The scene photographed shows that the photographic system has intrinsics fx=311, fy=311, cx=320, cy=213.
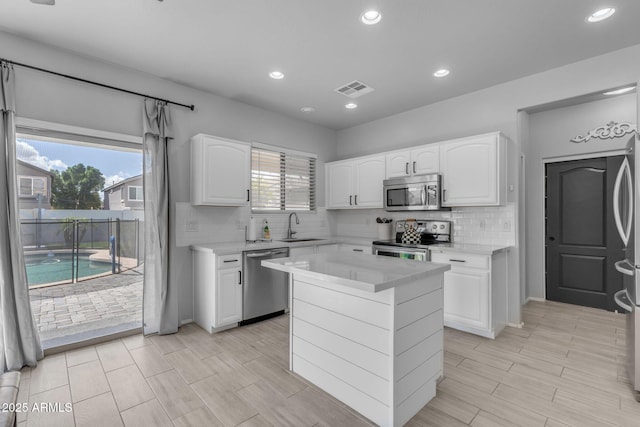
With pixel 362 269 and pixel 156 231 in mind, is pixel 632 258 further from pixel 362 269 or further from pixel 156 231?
pixel 156 231

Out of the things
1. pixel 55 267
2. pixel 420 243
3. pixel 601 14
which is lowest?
pixel 55 267

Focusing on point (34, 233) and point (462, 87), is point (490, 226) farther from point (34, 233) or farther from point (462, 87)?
point (34, 233)

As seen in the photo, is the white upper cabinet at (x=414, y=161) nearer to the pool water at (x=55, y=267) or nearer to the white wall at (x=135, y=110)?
the white wall at (x=135, y=110)

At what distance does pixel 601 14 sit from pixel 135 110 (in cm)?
424

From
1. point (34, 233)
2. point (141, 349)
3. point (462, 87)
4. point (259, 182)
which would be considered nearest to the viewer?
point (34, 233)

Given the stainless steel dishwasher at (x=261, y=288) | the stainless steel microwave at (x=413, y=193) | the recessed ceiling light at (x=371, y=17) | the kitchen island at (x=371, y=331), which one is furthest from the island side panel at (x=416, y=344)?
the stainless steel dishwasher at (x=261, y=288)

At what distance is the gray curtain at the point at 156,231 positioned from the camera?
10.8ft

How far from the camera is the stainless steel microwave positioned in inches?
153

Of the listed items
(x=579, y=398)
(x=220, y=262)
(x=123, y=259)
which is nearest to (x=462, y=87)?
(x=579, y=398)

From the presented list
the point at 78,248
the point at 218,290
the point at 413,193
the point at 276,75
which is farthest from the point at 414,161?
the point at 78,248

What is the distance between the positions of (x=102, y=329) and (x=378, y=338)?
9.57 ft

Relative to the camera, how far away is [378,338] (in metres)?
1.90

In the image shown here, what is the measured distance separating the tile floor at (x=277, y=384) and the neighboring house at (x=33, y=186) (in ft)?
4.57

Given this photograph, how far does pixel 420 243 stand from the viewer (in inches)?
158
